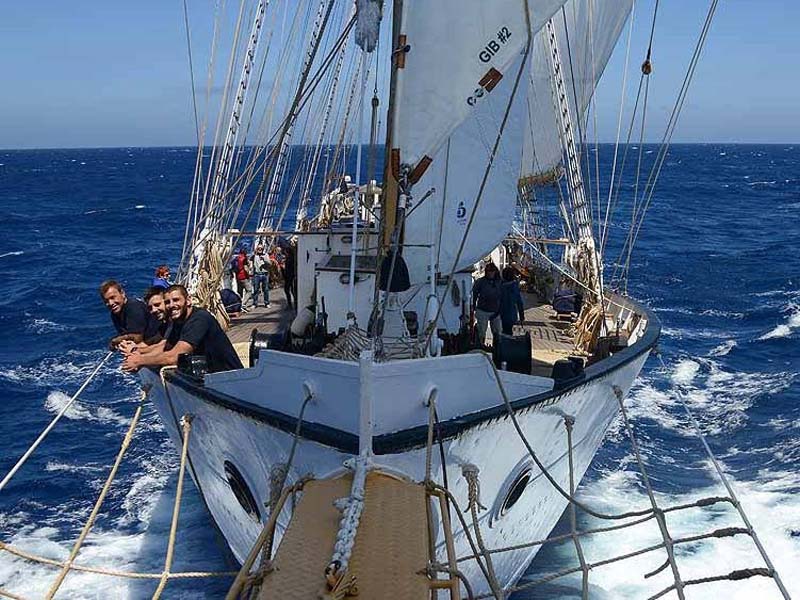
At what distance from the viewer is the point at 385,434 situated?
6.48 m

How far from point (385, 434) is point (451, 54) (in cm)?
351

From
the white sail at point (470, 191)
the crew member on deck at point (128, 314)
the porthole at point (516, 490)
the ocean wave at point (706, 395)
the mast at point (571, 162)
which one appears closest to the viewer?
the porthole at point (516, 490)

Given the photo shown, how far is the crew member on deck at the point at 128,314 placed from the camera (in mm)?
8812

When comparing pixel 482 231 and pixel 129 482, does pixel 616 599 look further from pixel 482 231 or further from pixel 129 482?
pixel 129 482

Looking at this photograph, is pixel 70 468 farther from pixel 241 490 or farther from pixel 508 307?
pixel 508 307

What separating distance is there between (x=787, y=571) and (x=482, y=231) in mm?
6855

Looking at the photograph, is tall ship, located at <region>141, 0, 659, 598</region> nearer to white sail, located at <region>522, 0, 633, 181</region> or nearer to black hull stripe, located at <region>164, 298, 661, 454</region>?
black hull stripe, located at <region>164, 298, 661, 454</region>

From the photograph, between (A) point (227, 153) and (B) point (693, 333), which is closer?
(A) point (227, 153)

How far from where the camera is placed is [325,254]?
1327 centimetres

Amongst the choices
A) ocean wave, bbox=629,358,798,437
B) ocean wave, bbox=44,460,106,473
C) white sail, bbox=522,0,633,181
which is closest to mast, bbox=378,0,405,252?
ocean wave, bbox=44,460,106,473

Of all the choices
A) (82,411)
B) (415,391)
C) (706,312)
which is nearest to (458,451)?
(415,391)

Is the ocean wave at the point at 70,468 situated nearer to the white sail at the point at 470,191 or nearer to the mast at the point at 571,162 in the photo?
the white sail at the point at 470,191

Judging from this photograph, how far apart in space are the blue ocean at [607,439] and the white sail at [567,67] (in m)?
6.26

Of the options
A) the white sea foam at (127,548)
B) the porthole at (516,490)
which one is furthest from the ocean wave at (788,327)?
the porthole at (516,490)
